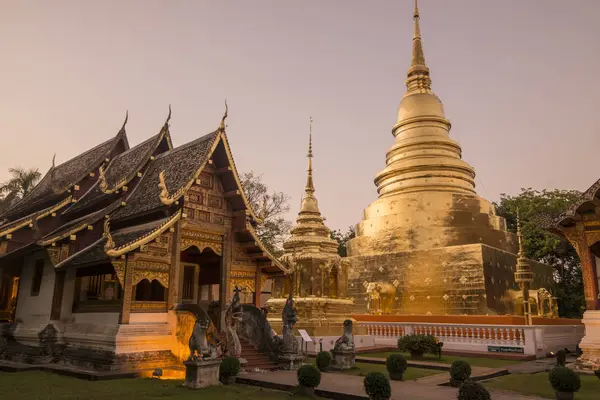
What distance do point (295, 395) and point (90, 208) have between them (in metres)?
9.72

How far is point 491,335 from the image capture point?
16.0m

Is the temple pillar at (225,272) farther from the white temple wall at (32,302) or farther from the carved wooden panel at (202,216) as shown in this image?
the white temple wall at (32,302)

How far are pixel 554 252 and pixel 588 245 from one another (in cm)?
2155

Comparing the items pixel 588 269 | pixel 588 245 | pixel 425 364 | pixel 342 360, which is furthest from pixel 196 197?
pixel 588 269

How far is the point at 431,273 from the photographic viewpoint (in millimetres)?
22125

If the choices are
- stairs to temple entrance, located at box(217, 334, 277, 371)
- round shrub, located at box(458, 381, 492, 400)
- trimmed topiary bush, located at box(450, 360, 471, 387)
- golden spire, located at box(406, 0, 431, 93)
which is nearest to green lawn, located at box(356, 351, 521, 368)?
trimmed topiary bush, located at box(450, 360, 471, 387)

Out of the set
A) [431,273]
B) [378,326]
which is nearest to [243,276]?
[378,326]

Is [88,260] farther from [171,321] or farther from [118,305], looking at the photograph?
[171,321]

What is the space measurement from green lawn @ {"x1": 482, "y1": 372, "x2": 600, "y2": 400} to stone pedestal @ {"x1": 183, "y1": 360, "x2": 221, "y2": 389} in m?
5.46

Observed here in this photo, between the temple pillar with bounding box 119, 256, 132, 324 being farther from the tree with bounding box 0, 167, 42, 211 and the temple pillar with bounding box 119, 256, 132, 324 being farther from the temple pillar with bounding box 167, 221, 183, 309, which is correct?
the tree with bounding box 0, 167, 42, 211

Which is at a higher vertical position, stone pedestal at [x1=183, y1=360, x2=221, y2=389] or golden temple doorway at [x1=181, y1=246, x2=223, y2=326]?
golden temple doorway at [x1=181, y1=246, x2=223, y2=326]

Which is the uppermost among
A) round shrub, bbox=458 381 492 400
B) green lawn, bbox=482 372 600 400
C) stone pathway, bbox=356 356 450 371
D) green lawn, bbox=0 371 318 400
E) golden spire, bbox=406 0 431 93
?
golden spire, bbox=406 0 431 93

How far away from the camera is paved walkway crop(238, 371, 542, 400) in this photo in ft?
26.8

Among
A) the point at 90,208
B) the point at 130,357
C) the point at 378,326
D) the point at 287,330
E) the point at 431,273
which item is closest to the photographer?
the point at 130,357
